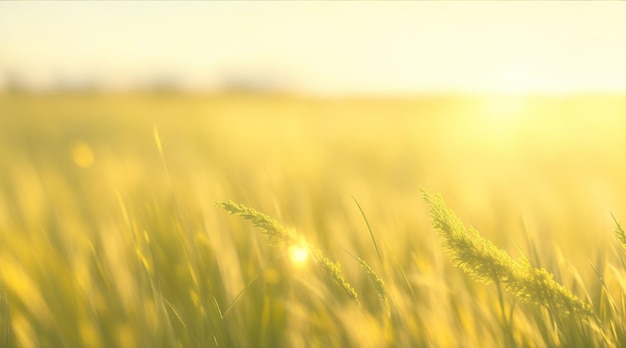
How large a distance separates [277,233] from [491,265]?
137mm

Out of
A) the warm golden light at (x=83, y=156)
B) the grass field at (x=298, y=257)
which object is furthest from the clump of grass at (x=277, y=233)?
the warm golden light at (x=83, y=156)

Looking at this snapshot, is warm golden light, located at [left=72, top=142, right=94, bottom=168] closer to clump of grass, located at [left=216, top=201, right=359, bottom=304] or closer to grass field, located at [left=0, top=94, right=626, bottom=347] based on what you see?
grass field, located at [left=0, top=94, right=626, bottom=347]

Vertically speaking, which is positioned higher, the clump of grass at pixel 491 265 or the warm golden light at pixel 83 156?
the warm golden light at pixel 83 156

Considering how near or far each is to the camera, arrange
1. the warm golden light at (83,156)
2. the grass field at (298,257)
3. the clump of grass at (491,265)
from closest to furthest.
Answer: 1. the clump of grass at (491,265)
2. the grass field at (298,257)
3. the warm golden light at (83,156)

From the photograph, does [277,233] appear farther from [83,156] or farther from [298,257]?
[83,156]

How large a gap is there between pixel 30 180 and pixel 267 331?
0.65 m

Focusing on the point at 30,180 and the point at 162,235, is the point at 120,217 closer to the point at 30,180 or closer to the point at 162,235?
the point at 162,235

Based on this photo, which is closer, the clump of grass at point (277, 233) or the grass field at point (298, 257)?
the clump of grass at point (277, 233)

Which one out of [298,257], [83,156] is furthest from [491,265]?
[83,156]

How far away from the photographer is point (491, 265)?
1.33 ft

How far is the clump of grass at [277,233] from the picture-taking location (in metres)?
0.41

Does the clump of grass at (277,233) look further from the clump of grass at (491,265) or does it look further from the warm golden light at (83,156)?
the warm golden light at (83,156)

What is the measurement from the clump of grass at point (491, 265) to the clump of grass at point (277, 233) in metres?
0.07

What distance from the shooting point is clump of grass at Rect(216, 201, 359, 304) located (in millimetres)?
409
